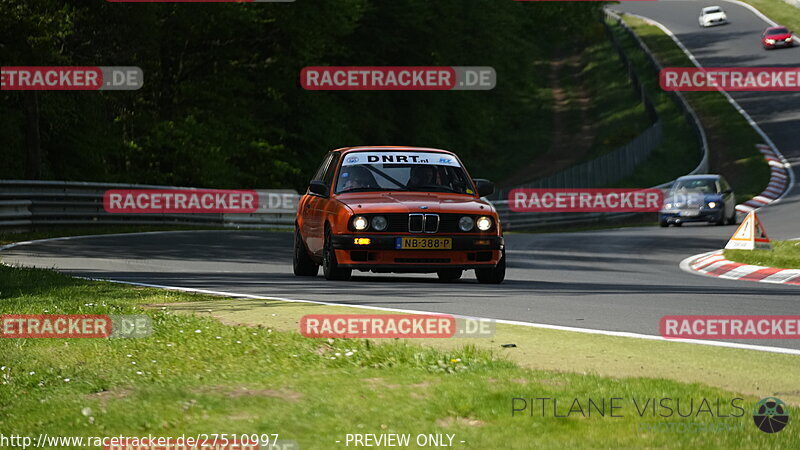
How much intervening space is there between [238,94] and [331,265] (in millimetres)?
35672

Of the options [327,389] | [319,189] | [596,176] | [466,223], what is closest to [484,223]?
[466,223]

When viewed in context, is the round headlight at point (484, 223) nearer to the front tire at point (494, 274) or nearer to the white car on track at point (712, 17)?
the front tire at point (494, 274)

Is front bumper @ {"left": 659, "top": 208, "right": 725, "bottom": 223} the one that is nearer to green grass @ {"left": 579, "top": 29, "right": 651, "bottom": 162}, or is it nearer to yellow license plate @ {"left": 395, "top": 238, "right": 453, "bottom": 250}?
yellow license plate @ {"left": 395, "top": 238, "right": 453, "bottom": 250}

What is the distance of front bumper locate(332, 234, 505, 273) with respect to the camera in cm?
1539

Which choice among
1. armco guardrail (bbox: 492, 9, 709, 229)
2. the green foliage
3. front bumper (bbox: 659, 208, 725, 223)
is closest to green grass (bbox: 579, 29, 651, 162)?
A: armco guardrail (bbox: 492, 9, 709, 229)

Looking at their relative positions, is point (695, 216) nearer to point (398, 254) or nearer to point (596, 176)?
point (596, 176)

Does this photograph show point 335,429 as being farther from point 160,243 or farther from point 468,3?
point 468,3

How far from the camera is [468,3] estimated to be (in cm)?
6450

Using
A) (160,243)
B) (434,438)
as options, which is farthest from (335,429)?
(160,243)

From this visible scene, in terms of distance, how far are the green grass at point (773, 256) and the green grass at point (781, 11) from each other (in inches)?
2899

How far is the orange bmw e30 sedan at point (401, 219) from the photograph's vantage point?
50.5ft

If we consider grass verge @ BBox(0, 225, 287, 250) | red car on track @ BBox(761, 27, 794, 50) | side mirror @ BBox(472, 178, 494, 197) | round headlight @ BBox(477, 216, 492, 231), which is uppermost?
red car on track @ BBox(761, 27, 794, 50)

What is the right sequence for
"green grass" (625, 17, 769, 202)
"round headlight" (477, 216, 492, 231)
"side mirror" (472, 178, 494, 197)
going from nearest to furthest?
"round headlight" (477, 216, 492, 231) → "side mirror" (472, 178, 494, 197) → "green grass" (625, 17, 769, 202)

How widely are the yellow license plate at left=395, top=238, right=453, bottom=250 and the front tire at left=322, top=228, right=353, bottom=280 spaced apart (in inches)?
33.3
